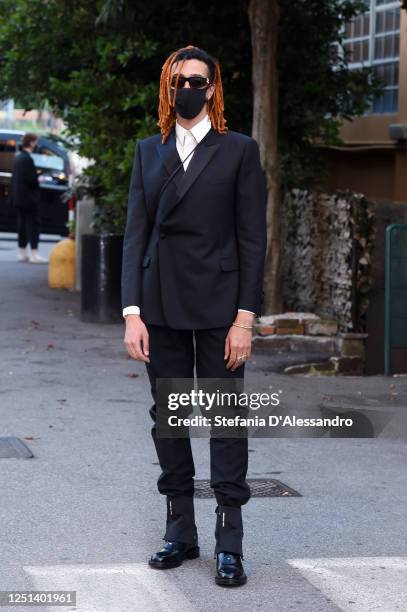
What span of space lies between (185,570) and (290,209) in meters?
9.00

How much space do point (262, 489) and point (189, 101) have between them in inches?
97.0

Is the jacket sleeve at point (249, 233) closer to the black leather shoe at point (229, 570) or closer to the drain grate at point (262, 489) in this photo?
the black leather shoe at point (229, 570)

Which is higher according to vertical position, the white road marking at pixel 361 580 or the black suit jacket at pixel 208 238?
the black suit jacket at pixel 208 238

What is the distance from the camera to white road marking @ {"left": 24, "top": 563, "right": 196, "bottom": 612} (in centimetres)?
489

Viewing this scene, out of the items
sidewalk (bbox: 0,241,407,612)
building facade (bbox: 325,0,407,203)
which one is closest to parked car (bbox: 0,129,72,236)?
building facade (bbox: 325,0,407,203)

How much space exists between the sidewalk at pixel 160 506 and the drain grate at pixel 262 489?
3.2 inches

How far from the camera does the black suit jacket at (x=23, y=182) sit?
2022cm

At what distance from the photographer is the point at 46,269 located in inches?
789

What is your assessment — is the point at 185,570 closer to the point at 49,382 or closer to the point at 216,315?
the point at 216,315

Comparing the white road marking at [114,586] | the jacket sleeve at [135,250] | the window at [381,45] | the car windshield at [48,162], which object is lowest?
the white road marking at [114,586]

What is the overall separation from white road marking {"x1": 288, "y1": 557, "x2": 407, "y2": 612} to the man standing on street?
1.16 feet

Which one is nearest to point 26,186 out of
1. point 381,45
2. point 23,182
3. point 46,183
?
point 23,182

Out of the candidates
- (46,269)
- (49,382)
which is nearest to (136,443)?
(49,382)

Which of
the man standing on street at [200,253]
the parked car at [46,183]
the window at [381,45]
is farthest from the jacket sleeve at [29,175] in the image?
the man standing on street at [200,253]
